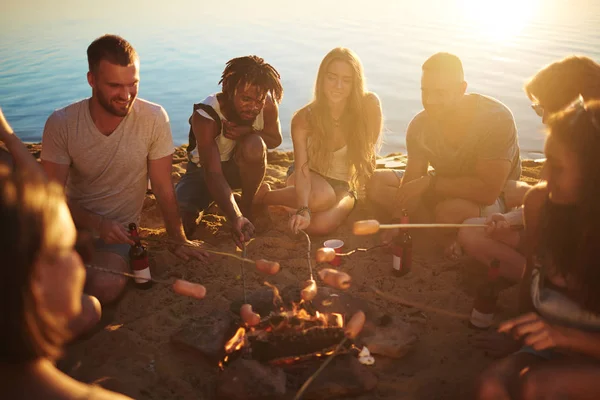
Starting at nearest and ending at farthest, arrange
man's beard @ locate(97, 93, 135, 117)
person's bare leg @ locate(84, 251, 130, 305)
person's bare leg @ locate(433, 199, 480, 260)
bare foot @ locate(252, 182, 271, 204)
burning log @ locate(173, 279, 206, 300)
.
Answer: burning log @ locate(173, 279, 206, 300)
person's bare leg @ locate(84, 251, 130, 305)
man's beard @ locate(97, 93, 135, 117)
person's bare leg @ locate(433, 199, 480, 260)
bare foot @ locate(252, 182, 271, 204)

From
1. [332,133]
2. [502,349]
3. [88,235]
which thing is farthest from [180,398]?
[332,133]

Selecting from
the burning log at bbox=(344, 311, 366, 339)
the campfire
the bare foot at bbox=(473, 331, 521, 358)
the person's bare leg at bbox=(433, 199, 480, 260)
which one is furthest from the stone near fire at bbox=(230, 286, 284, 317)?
the person's bare leg at bbox=(433, 199, 480, 260)

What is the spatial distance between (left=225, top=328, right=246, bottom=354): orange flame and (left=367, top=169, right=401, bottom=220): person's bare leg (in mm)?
2751

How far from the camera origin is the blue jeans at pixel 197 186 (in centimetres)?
540

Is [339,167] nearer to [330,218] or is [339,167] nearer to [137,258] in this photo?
[330,218]

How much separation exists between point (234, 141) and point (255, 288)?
6.34ft

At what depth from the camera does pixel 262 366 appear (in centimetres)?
310

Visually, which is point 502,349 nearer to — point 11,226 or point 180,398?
point 180,398

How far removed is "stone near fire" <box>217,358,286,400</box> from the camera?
9.60 feet

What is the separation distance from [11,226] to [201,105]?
11.8ft

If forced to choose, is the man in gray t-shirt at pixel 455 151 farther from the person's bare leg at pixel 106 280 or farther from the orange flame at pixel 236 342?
the person's bare leg at pixel 106 280

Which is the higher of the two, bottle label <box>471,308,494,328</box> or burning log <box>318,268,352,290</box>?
burning log <box>318,268,352,290</box>

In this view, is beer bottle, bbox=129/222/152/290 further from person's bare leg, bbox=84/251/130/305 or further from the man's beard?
the man's beard

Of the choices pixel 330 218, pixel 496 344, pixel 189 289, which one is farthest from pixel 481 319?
pixel 189 289
